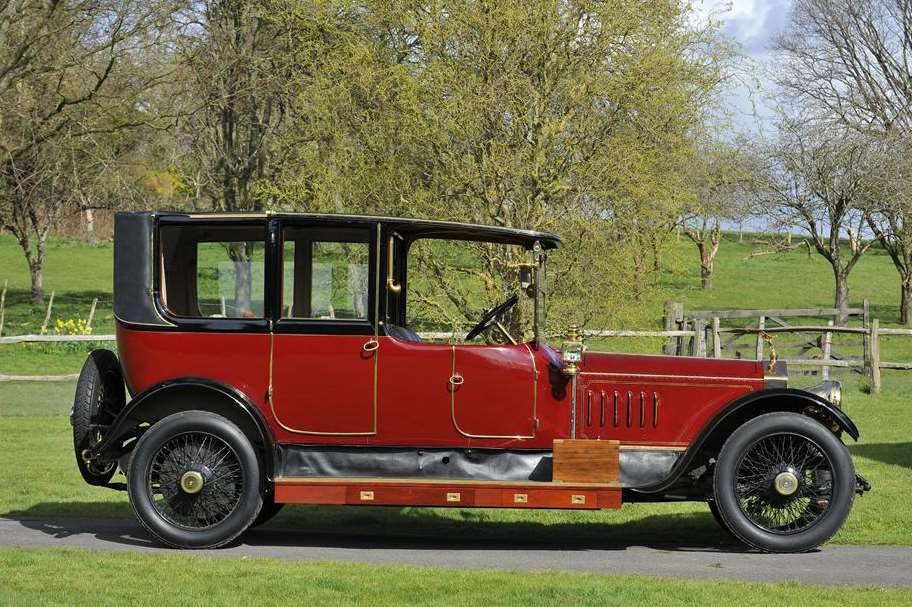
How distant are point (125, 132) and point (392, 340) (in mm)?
20664

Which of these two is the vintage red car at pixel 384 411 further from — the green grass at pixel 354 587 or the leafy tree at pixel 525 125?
the leafy tree at pixel 525 125

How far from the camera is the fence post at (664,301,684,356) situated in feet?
66.9

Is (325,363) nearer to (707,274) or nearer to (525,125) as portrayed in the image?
(525,125)

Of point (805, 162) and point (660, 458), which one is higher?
point (805, 162)

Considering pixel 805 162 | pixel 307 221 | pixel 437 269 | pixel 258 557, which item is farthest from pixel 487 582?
pixel 805 162

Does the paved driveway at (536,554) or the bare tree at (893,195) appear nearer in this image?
the paved driveway at (536,554)

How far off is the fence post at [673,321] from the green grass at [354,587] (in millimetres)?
14122

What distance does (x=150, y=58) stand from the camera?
958 inches

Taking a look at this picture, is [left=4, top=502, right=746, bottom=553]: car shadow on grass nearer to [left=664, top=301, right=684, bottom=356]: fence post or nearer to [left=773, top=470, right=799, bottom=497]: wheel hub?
[left=773, top=470, right=799, bottom=497]: wheel hub

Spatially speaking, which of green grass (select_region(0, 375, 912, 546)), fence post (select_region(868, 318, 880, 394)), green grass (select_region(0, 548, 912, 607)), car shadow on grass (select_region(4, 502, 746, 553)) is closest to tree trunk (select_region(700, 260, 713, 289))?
fence post (select_region(868, 318, 880, 394))

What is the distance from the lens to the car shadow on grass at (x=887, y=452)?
1172cm

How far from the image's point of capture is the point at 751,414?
771 cm

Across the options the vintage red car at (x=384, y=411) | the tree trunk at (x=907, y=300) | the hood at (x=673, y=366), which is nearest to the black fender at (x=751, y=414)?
the vintage red car at (x=384, y=411)

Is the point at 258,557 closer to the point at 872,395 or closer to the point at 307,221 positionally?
the point at 307,221
